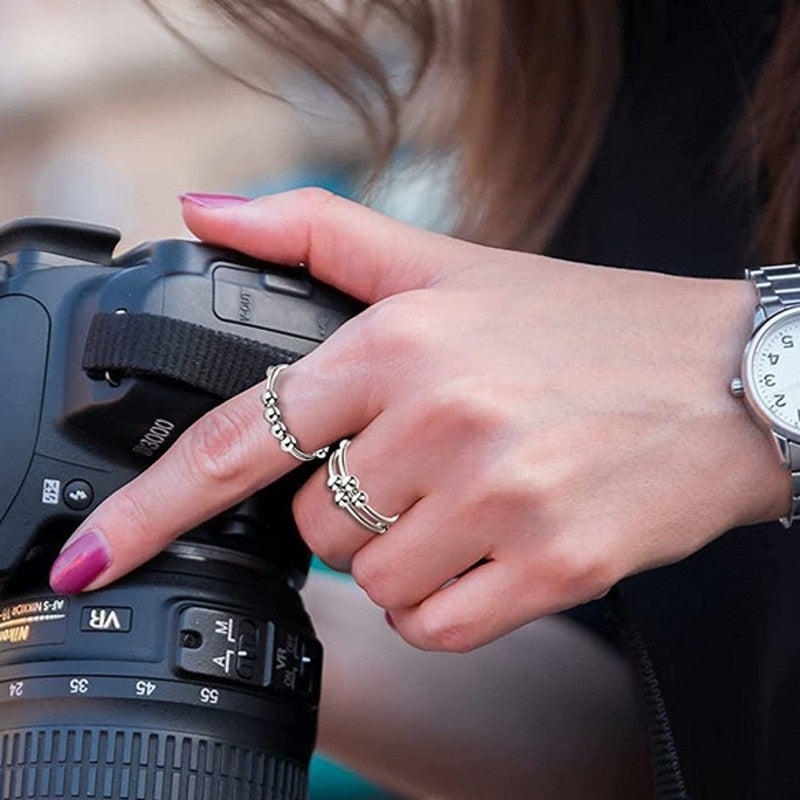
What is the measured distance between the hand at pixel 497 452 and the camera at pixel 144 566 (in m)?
0.02

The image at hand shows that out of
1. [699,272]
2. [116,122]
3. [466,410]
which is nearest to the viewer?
[466,410]

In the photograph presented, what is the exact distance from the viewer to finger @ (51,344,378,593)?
1.77 feet

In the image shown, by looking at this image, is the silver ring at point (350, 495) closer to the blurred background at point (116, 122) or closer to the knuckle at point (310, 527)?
the knuckle at point (310, 527)

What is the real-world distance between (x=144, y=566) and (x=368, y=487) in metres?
0.09

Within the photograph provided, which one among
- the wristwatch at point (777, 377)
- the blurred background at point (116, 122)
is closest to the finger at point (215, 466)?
the wristwatch at point (777, 377)

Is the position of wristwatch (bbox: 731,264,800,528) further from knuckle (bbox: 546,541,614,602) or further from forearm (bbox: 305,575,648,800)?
forearm (bbox: 305,575,648,800)

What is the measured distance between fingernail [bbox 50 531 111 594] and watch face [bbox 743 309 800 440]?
0.23 meters

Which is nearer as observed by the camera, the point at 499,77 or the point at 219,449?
the point at 219,449

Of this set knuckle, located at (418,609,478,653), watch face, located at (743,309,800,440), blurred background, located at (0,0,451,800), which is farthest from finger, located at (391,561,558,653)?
blurred background, located at (0,0,451,800)

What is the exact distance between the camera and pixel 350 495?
1.79ft

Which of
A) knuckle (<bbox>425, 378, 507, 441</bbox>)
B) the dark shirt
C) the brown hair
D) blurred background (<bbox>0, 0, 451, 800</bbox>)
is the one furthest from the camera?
blurred background (<bbox>0, 0, 451, 800</bbox>)

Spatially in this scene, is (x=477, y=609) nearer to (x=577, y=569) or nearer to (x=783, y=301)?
(x=577, y=569)

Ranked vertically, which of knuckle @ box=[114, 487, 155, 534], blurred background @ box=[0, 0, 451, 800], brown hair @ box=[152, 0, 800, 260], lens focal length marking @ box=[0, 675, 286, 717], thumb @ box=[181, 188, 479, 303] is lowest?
lens focal length marking @ box=[0, 675, 286, 717]

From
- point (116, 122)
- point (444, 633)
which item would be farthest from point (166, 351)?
point (116, 122)
